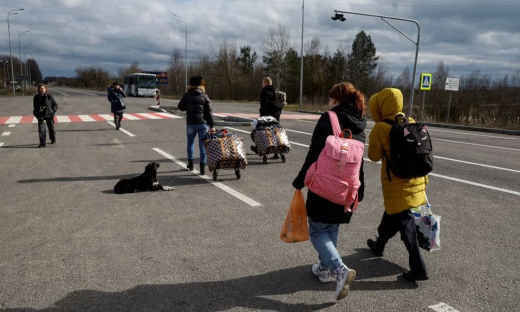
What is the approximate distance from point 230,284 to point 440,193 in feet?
15.1

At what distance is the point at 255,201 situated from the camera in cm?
612

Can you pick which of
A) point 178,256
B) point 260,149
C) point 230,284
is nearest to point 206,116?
point 260,149

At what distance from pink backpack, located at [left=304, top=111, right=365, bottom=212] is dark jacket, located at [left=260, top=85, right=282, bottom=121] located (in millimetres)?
6424

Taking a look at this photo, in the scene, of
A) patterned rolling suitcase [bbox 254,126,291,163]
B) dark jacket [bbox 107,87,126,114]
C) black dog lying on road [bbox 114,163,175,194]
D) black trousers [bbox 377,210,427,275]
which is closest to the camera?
black trousers [bbox 377,210,427,275]

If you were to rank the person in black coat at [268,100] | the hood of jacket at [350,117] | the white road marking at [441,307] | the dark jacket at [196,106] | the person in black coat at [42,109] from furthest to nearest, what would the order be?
the person in black coat at [42,109]
the person in black coat at [268,100]
the dark jacket at [196,106]
the hood of jacket at [350,117]
the white road marking at [441,307]

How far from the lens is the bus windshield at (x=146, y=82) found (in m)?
48.4

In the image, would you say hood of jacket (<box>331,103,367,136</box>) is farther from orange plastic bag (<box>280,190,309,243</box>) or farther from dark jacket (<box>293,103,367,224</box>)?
orange plastic bag (<box>280,190,309,243</box>)

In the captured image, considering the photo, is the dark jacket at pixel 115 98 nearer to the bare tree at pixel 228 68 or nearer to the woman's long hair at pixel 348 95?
A: the woman's long hair at pixel 348 95

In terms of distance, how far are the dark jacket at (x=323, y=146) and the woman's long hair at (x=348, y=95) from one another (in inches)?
1.6

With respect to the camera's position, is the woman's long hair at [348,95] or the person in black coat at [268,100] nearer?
the woman's long hair at [348,95]

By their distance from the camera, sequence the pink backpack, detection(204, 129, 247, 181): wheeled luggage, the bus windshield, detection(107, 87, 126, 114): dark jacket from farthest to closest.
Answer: the bus windshield
detection(107, 87, 126, 114): dark jacket
detection(204, 129, 247, 181): wheeled luggage
the pink backpack

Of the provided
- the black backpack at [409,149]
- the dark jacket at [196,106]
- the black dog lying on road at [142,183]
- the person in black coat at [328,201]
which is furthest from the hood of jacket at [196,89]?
the black backpack at [409,149]

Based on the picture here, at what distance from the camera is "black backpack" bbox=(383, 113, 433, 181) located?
3.41 meters

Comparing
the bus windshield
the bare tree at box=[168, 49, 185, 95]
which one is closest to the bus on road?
the bus windshield
